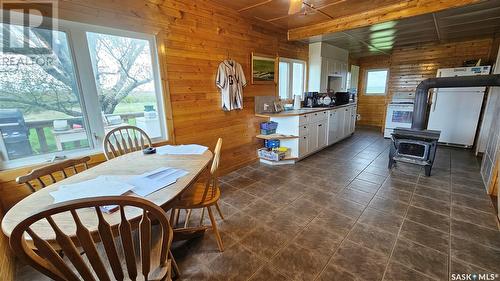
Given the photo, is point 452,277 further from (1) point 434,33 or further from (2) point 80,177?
(1) point 434,33

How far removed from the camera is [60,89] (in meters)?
1.87

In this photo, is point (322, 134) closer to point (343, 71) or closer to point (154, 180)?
point (343, 71)

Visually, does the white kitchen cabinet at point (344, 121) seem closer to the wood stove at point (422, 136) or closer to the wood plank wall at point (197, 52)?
→ the wood stove at point (422, 136)

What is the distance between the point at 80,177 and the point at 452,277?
2668mm

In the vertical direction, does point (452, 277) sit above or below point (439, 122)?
below

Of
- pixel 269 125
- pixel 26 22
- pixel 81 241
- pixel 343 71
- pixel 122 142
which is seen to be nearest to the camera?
pixel 81 241

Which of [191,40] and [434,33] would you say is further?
[434,33]

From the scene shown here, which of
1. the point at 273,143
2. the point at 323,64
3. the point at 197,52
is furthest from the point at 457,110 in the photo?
the point at 197,52

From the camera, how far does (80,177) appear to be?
140 cm

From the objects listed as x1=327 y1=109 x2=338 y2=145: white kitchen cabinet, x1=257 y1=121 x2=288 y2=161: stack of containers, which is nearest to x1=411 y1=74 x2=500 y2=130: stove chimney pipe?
x1=327 y1=109 x2=338 y2=145: white kitchen cabinet

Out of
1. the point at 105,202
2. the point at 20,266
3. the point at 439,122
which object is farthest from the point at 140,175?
the point at 439,122

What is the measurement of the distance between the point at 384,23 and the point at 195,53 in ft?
9.43

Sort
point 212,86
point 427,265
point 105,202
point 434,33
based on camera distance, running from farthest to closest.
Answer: point 434,33 → point 212,86 → point 427,265 → point 105,202

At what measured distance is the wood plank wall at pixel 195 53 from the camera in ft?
6.41
